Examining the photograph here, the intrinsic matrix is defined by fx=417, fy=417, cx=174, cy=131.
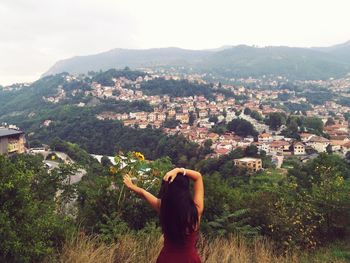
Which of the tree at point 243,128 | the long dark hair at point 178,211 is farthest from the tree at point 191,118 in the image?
the long dark hair at point 178,211

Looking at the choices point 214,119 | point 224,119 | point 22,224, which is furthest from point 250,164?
point 214,119

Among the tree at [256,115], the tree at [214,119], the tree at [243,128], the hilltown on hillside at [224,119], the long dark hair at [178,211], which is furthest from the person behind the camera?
the tree at [214,119]

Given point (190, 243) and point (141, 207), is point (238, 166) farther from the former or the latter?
point (190, 243)

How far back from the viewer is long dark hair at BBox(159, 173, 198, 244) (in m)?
1.96

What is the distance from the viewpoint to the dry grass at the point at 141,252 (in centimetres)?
277

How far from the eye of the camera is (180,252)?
1.97 m

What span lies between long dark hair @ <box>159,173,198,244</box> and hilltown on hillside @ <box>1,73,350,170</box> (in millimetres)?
27677

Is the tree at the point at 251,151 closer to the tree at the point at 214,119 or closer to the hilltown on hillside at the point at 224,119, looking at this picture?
the hilltown on hillside at the point at 224,119

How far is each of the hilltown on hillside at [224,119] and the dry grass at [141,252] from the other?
2655 centimetres

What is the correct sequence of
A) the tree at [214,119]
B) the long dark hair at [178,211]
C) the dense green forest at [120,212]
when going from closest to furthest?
1. the long dark hair at [178,211]
2. the dense green forest at [120,212]
3. the tree at [214,119]

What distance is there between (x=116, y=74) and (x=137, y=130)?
208ft

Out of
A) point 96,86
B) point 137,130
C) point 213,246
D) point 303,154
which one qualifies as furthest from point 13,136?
point 96,86

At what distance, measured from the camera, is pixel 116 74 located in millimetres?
Result: 109625

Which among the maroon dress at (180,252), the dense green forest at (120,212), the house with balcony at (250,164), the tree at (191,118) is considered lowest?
the tree at (191,118)
